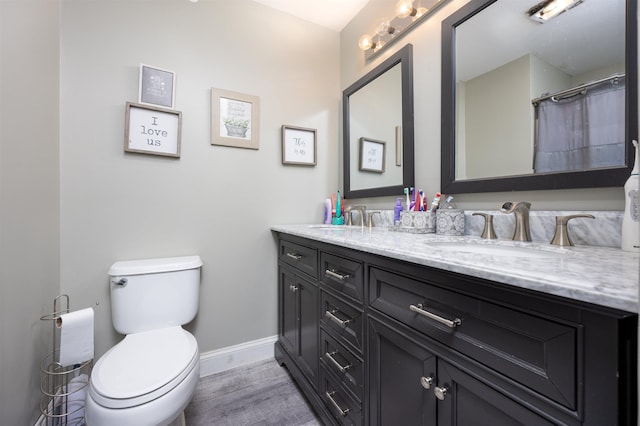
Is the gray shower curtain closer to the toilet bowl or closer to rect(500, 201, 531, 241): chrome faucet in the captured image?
rect(500, 201, 531, 241): chrome faucet

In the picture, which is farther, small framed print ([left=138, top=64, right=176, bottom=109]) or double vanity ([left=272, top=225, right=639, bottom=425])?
small framed print ([left=138, top=64, right=176, bottom=109])

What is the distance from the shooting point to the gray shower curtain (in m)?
0.75

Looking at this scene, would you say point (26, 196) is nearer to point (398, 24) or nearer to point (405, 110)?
point (405, 110)

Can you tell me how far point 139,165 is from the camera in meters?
1.40

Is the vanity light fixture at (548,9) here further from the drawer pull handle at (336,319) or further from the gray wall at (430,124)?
the drawer pull handle at (336,319)

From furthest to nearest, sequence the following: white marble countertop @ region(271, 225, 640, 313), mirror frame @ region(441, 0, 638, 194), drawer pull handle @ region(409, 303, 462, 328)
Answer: mirror frame @ region(441, 0, 638, 194) < drawer pull handle @ region(409, 303, 462, 328) < white marble countertop @ region(271, 225, 640, 313)

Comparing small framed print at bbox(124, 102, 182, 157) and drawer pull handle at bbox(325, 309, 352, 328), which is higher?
small framed print at bbox(124, 102, 182, 157)

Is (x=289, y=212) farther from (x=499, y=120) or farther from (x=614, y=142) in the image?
(x=614, y=142)

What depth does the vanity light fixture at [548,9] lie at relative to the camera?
85cm

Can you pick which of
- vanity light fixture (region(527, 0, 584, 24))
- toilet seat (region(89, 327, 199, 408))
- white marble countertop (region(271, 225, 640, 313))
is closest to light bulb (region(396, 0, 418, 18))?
vanity light fixture (region(527, 0, 584, 24))

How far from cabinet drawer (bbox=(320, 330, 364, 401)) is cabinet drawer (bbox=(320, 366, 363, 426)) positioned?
0.03m

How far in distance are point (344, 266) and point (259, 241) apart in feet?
2.95

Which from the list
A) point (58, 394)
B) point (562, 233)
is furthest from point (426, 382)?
point (58, 394)

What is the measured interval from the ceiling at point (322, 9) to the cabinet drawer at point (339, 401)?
7.29 feet
